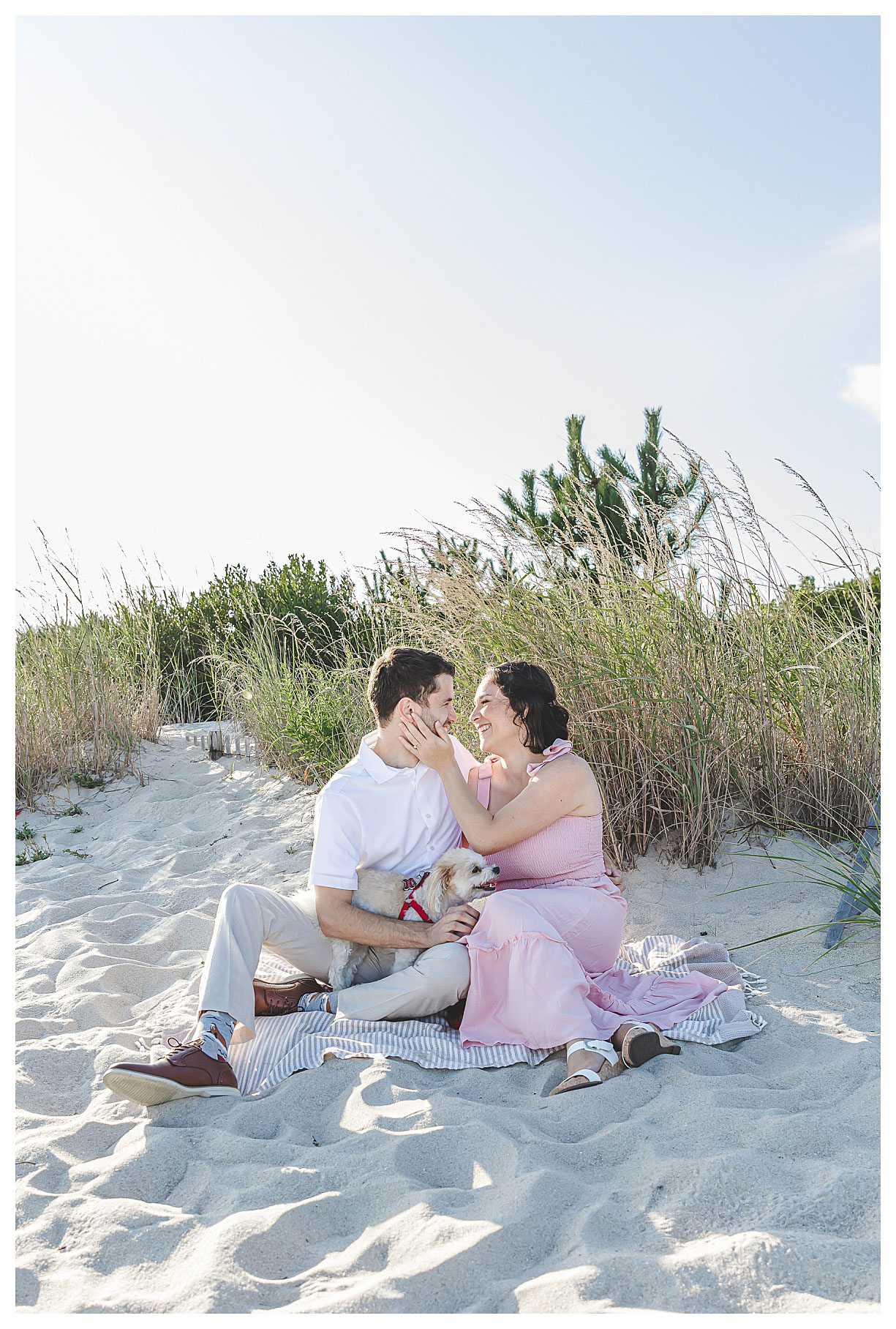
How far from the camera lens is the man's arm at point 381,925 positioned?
3029 mm

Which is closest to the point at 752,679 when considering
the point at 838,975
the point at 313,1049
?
the point at 838,975

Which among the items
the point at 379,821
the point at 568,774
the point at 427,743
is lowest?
the point at 379,821

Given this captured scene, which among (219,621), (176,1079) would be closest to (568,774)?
(176,1079)

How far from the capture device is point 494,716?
337cm

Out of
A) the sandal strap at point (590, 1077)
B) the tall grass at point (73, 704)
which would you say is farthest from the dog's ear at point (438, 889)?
the tall grass at point (73, 704)

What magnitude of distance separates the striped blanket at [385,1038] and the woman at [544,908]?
0.06 metres

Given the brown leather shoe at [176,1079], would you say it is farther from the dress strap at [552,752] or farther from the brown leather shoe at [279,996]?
the dress strap at [552,752]

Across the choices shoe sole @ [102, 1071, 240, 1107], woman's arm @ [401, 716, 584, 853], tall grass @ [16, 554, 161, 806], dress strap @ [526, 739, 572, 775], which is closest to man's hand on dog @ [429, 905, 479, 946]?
woman's arm @ [401, 716, 584, 853]

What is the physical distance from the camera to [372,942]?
3.05 m

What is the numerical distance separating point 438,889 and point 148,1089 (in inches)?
42.2

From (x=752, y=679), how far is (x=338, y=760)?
2.93m

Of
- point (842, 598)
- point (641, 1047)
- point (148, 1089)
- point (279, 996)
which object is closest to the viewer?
point (148, 1089)

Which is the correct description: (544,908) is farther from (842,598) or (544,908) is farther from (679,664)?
(842,598)

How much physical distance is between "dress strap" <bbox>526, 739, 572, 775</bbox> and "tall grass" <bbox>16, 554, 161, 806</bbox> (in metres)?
4.91
